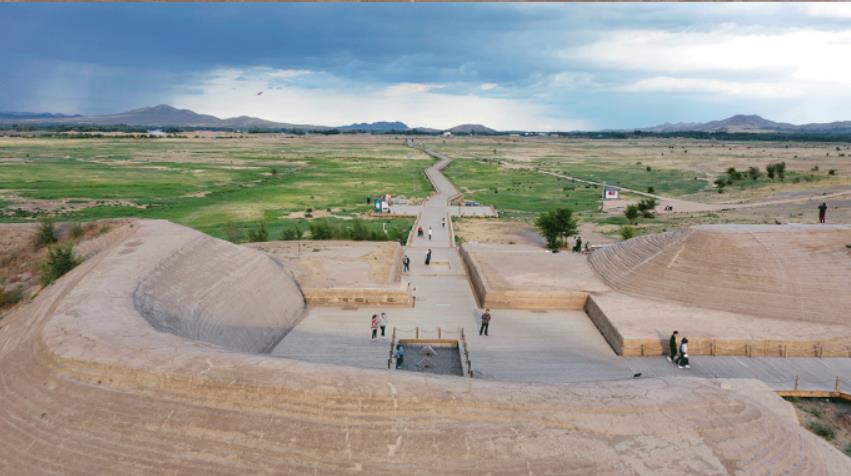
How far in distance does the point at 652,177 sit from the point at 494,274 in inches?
2197

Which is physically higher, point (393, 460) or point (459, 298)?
point (393, 460)

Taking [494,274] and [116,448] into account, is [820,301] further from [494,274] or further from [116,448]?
[116,448]

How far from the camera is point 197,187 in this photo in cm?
5550

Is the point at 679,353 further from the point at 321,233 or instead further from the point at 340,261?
the point at 321,233

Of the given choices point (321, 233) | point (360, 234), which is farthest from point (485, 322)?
point (321, 233)

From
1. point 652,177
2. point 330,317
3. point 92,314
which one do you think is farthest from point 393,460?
point 652,177

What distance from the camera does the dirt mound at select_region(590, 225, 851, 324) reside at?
52.7 ft

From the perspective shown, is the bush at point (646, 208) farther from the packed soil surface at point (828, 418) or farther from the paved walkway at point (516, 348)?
the packed soil surface at point (828, 418)

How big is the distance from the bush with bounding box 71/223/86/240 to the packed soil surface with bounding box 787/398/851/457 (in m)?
22.7

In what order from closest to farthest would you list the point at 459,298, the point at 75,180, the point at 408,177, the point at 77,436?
the point at 77,436 < the point at 459,298 < the point at 75,180 < the point at 408,177

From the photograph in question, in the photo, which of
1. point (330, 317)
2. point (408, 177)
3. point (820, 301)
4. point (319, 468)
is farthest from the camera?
point (408, 177)

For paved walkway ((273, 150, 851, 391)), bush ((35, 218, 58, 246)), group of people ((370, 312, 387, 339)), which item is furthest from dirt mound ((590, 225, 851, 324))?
bush ((35, 218, 58, 246))

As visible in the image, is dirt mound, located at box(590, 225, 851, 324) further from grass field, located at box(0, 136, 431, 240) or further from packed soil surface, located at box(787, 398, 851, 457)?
grass field, located at box(0, 136, 431, 240)

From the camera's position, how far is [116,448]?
716 cm
